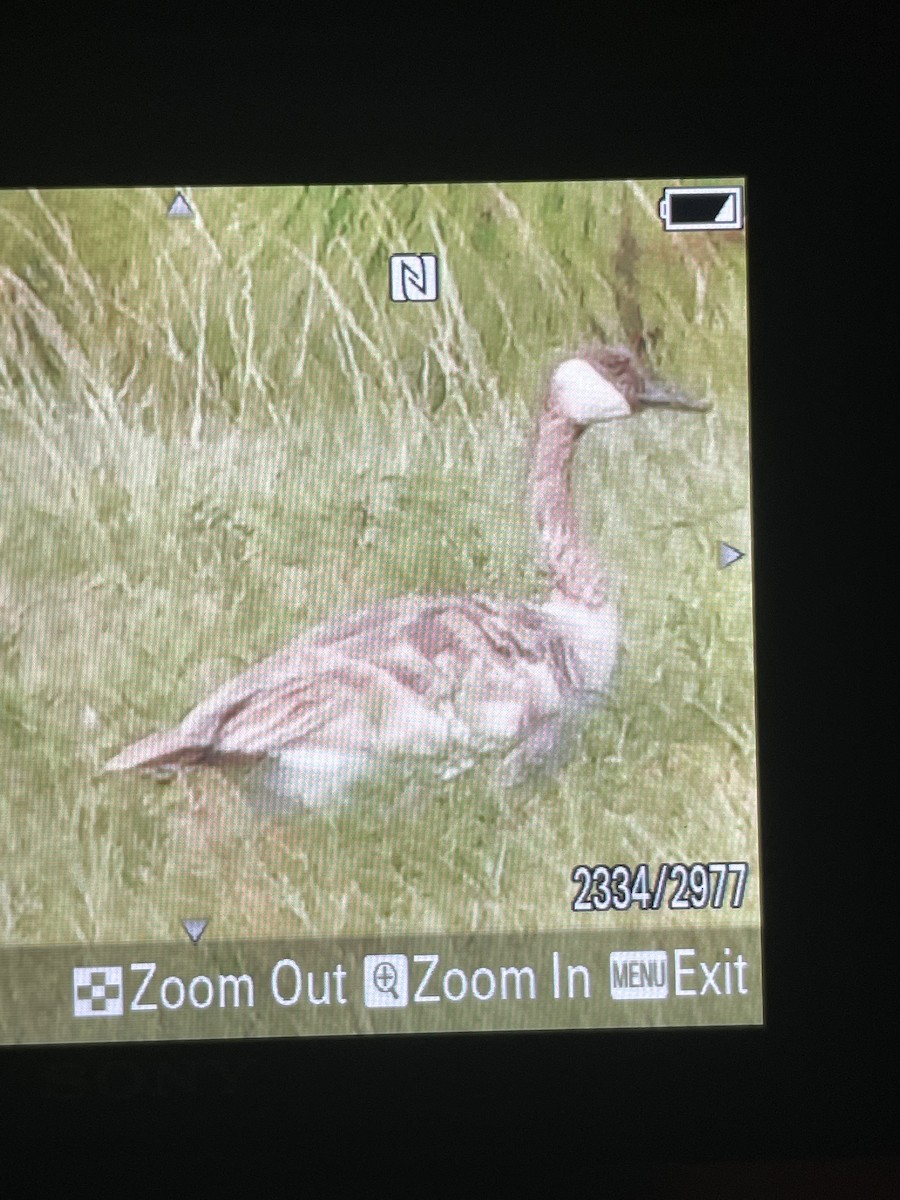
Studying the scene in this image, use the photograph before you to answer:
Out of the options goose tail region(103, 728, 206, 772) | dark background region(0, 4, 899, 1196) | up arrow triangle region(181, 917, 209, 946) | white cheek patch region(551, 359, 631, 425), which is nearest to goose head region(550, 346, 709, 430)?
white cheek patch region(551, 359, 631, 425)

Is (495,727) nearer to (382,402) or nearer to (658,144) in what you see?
(382,402)

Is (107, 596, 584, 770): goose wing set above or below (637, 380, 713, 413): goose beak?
below

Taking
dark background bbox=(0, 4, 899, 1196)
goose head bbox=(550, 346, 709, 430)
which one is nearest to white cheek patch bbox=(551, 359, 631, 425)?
goose head bbox=(550, 346, 709, 430)

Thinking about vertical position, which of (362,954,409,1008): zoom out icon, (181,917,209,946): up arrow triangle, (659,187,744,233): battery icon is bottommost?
(362,954,409,1008): zoom out icon

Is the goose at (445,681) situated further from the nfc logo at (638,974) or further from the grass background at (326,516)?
the nfc logo at (638,974)

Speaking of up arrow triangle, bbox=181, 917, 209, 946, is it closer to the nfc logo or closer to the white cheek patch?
the nfc logo

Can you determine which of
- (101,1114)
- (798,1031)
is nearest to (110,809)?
(101,1114)

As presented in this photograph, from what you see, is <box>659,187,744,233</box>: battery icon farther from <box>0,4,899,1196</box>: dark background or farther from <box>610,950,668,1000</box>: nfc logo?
<box>610,950,668,1000</box>: nfc logo
